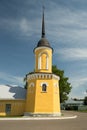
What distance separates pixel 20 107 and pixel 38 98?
3.88 metres

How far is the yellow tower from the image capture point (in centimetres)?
2906

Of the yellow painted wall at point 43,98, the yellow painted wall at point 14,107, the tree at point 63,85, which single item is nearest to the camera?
the yellow painted wall at point 43,98

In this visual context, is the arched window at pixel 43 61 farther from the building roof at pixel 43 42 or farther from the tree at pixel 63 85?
the tree at pixel 63 85

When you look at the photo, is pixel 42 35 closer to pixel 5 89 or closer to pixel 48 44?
pixel 48 44

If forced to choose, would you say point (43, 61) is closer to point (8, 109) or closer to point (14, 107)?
point (14, 107)

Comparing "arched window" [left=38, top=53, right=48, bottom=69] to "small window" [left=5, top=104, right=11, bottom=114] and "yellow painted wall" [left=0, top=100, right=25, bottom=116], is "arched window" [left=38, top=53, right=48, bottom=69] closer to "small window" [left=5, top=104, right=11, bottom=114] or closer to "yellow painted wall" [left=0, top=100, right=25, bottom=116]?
"yellow painted wall" [left=0, top=100, right=25, bottom=116]

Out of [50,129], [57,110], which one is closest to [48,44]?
[57,110]

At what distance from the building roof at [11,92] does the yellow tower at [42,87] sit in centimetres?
196

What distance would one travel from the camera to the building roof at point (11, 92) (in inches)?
1259

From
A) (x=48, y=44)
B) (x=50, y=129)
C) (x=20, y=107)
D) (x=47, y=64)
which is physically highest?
(x=48, y=44)

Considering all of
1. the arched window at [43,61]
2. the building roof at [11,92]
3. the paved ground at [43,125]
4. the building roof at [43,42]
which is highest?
the building roof at [43,42]

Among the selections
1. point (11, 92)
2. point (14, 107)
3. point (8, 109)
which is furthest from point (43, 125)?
point (11, 92)

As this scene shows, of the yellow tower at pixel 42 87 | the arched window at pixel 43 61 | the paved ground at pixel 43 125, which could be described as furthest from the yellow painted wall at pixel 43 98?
the paved ground at pixel 43 125

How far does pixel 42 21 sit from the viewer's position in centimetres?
3475
